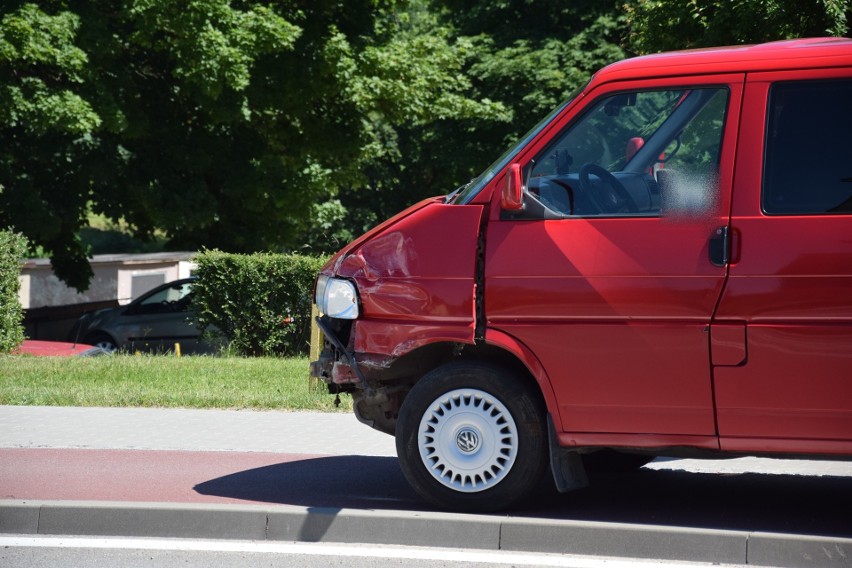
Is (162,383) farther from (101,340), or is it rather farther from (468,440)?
(101,340)

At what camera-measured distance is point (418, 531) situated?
5859 millimetres

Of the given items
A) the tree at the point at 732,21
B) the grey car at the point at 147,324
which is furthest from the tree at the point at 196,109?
the tree at the point at 732,21

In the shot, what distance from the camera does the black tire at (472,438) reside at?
20.3ft

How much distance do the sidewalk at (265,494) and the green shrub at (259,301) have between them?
5659 mm

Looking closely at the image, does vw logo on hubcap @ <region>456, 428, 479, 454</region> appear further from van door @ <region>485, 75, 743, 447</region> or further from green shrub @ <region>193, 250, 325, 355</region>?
green shrub @ <region>193, 250, 325, 355</region>

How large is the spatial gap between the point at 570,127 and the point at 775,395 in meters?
1.71

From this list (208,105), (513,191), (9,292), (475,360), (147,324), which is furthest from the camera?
(208,105)

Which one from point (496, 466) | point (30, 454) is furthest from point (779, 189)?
point (30, 454)

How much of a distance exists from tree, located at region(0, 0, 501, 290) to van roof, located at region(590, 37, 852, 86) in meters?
13.8

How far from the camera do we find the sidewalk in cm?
554

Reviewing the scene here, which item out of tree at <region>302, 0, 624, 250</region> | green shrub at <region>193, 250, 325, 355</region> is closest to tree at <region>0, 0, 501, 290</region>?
green shrub at <region>193, 250, 325, 355</region>

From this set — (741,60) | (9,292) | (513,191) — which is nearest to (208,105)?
(9,292)

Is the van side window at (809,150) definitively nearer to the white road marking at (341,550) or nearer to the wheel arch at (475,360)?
the wheel arch at (475,360)

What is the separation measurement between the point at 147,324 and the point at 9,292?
16.0 feet
